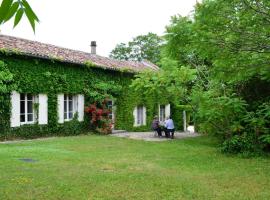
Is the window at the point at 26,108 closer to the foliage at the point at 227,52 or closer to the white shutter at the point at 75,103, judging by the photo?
the white shutter at the point at 75,103

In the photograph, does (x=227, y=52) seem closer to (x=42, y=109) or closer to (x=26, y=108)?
(x=26, y=108)

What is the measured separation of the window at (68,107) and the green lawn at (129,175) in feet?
24.2

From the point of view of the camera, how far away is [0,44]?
18.4 metres

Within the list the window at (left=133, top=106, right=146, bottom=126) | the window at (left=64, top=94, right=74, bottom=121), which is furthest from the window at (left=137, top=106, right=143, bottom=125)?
the window at (left=64, top=94, right=74, bottom=121)

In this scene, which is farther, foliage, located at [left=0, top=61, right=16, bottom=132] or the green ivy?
the green ivy

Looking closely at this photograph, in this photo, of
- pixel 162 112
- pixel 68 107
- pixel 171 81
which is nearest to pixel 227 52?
pixel 171 81

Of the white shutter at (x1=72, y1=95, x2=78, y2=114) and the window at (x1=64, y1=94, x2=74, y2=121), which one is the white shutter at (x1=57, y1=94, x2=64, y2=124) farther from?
the white shutter at (x1=72, y1=95, x2=78, y2=114)

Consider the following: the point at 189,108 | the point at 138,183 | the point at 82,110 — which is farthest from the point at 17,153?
the point at 82,110

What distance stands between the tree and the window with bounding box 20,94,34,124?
133ft

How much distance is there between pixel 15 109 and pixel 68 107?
4.23m

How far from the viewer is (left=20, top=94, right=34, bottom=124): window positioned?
1916 cm

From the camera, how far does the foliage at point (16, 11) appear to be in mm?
1740

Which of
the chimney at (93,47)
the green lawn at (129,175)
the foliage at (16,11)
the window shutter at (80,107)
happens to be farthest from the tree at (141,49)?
the foliage at (16,11)

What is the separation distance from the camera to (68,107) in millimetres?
22125
